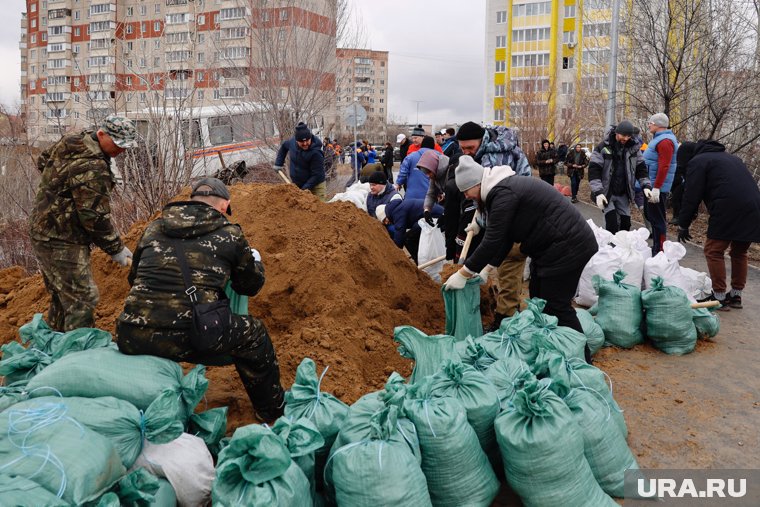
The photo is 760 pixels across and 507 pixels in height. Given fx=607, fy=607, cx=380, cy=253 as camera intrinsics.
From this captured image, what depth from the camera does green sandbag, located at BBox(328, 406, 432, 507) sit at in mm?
2248

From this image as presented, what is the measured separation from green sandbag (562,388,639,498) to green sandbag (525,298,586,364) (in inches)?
26.2

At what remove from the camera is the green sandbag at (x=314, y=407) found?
2660 millimetres

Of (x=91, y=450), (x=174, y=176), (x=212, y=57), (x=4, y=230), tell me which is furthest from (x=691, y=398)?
(x=212, y=57)

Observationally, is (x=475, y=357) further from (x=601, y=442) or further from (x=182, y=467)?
(x=182, y=467)

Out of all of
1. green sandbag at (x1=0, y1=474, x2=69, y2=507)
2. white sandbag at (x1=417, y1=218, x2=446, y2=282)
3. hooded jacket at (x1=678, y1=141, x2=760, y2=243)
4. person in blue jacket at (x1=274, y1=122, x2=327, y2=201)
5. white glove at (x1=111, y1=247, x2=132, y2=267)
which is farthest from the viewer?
person in blue jacket at (x1=274, y1=122, x2=327, y2=201)

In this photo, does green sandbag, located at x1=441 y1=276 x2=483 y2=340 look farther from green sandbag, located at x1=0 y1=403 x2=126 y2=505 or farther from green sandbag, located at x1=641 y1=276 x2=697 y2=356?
green sandbag, located at x1=0 y1=403 x2=126 y2=505

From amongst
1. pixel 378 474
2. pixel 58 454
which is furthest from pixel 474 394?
pixel 58 454

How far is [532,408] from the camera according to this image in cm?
255

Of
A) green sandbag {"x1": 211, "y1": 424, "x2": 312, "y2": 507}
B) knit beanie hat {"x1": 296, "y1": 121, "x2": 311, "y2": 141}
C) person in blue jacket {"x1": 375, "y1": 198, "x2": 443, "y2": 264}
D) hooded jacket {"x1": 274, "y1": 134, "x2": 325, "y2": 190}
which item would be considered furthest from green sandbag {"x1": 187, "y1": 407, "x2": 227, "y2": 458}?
hooded jacket {"x1": 274, "y1": 134, "x2": 325, "y2": 190}

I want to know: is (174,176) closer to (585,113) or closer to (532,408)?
(532,408)

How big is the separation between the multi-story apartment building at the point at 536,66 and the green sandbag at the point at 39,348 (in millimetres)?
28486

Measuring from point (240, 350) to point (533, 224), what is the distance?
2.04m

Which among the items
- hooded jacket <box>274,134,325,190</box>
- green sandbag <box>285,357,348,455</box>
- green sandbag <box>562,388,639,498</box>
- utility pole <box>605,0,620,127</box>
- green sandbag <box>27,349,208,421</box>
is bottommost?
green sandbag <box>562,388,639,498</box>

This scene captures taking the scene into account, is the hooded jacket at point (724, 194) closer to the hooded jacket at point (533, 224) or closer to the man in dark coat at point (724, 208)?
the man in dark coat at point (724, 208)
